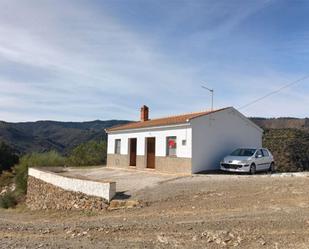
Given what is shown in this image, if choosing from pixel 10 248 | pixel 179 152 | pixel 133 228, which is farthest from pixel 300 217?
pixel 179 152

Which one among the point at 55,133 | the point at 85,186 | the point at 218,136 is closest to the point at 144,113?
the point at 218,136

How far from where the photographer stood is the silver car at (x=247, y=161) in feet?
72.1

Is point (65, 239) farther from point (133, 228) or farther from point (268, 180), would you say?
point (268, 180)

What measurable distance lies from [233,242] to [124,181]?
11758 millimetres

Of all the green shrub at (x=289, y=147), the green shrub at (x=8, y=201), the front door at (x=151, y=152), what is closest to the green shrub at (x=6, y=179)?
the green shrub at (x=8, y=201)

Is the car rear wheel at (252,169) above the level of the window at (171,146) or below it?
below

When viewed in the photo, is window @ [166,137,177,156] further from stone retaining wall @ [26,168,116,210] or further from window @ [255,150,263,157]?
stone retaining wall @ [26,168,116,210]

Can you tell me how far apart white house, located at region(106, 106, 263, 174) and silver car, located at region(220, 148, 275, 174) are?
48.2 inches

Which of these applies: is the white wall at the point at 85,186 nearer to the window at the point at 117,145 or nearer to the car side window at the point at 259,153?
the window at the point at 117,145

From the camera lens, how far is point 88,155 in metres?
40.7

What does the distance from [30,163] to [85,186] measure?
63.5 feet

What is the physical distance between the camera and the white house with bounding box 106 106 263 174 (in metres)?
22.7

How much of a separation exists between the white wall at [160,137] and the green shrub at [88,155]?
9.21 meters

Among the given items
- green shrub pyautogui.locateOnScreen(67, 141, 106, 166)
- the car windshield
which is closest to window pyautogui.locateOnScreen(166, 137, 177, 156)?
the car windshield
